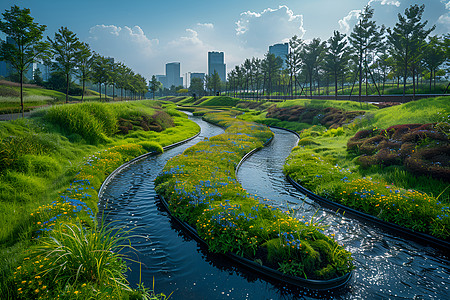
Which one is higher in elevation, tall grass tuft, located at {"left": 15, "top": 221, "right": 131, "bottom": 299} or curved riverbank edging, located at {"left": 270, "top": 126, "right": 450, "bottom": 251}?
tall grass tuft, located at {"left": 15, "top": 221, "right": 131, "bottom": 299}

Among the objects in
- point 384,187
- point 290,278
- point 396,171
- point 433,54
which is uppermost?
point 433,54

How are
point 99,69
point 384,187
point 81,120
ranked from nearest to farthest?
point 384,187 → point 81,120 → point 99,69

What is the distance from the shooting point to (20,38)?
65.8 feet

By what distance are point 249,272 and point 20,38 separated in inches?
1011

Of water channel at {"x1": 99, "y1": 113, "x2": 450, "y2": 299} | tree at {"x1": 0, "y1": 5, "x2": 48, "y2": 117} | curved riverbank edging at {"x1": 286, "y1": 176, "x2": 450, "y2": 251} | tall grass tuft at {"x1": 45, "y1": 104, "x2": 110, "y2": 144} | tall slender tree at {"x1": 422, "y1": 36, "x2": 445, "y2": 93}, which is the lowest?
water channel at {"x1": 99, "y1": 113, "x2": 450, "y2": 299}

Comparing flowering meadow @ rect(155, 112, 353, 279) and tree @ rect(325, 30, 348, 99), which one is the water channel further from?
tree @ rect(325, 30, 348, 99)

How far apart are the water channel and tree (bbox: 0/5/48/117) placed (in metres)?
17.4

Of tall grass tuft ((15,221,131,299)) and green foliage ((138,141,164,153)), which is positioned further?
green foliage ((138,141,164,153))

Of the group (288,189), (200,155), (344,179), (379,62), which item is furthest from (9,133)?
(379,62)

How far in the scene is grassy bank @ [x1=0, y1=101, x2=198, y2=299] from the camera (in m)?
4.96

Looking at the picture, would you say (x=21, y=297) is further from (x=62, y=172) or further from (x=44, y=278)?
(x=62, y=172)

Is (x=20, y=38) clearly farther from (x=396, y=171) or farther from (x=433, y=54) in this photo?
(x=433, y=54)

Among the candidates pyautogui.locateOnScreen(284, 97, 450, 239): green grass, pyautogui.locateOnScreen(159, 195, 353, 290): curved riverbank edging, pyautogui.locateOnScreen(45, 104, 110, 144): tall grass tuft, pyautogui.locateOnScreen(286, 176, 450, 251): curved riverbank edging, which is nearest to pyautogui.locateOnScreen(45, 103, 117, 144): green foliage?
pyautogui.locateOnScreen(45, 104, 110, 144): tall grass tuft


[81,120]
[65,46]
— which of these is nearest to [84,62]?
[65,46]
